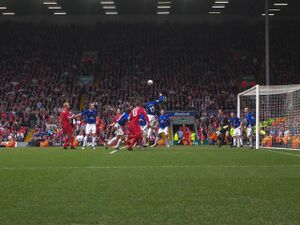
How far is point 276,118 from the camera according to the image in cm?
2456

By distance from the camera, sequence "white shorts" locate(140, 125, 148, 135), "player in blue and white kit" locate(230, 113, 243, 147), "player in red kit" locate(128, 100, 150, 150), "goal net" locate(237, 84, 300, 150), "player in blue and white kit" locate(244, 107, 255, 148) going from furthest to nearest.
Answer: "player in blue and white kit" locate(230, 113, 243, 147), "player in blue and white kit" locate(244, 107, 255, 148), "white shorts" locate(140, 125, 148, 135), "goal net" locate(237, 84, 300, 150), "player in red kit" locate(128, 100, 150, 150)

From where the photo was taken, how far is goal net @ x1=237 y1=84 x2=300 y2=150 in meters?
23.1

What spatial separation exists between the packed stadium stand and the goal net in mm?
10714

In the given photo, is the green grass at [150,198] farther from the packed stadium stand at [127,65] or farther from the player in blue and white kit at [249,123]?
the packed stadium stand at [127,65]

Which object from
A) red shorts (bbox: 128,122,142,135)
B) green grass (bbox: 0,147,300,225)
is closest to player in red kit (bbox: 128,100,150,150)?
red shorts (bbox: 128,122,142,135)

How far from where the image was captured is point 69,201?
652 centimetres

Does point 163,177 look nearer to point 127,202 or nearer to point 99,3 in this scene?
point 127,202

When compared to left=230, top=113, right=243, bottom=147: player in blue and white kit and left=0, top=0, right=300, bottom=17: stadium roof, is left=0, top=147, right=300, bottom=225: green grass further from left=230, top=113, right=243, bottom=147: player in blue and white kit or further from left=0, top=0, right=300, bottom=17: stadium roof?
left=0, top=0, right=300, bottom=17: stadium roof

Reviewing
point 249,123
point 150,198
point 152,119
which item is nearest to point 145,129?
point 152,119

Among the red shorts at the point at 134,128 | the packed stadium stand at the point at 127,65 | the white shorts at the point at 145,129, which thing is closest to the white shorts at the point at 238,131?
the white shorts at the point at 145,129

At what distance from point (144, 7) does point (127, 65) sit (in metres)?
4.80

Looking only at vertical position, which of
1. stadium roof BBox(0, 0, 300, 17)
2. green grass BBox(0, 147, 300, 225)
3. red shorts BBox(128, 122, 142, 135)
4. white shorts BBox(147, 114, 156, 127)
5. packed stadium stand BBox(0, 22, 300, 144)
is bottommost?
green grass BBox(0, 147, 300, 225)

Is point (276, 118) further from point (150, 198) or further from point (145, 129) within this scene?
point (150, 198)

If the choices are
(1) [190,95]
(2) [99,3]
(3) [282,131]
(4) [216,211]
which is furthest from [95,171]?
(2) [99,3]
